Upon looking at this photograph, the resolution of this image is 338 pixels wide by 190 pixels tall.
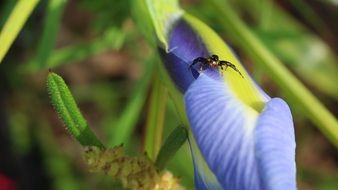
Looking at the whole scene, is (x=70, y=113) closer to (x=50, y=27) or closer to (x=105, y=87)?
(x=50, y=27)

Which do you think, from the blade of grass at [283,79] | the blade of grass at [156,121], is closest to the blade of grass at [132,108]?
the blade of grass at [283,79]

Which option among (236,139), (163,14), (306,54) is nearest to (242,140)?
(236,139)

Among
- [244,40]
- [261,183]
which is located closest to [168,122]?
[244,40]

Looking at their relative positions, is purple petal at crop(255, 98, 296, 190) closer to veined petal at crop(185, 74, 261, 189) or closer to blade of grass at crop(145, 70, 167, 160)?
veined petal at crop(185, 74, 261, 189)

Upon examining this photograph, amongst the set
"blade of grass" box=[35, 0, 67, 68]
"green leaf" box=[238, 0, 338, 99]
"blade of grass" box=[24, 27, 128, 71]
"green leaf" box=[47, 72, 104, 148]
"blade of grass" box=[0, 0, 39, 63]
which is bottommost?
"green leaf" box=[47, 72, 104, 148]

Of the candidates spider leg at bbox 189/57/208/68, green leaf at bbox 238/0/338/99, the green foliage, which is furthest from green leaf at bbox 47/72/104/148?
green leaf at bbox 238/0/338/99
